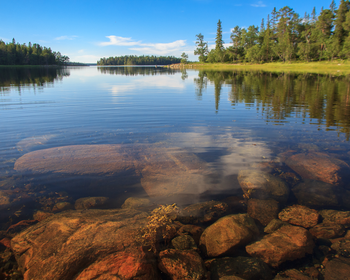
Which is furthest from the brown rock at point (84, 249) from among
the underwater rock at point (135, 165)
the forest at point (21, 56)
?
the forest at point (21, 56)

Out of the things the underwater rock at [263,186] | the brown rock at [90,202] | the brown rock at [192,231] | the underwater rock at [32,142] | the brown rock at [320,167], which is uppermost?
the underwater rock at [32,142]

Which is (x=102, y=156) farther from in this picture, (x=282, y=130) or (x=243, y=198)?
(x=282, y=130)

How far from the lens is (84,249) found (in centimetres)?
361

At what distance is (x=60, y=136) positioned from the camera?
999cm

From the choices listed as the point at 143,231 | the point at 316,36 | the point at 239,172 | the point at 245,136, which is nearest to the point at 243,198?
the point at 239,172

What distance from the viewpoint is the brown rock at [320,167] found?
6.32 meters

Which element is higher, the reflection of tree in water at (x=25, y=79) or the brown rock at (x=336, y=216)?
the reflection of tree in water at (x=25, y=79)

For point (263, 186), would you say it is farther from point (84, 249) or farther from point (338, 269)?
point (84, 249)

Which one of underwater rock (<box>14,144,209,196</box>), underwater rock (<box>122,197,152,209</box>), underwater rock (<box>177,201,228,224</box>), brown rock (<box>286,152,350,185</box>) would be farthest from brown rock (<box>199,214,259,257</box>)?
brown rock (<box>286,152,350,185</box>)

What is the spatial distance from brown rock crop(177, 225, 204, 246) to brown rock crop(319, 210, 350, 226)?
9.58ft

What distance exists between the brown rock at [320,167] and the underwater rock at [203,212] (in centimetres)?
326

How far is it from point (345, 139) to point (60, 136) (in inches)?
507

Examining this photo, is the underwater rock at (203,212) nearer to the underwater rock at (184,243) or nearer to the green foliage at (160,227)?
the green foliage at (160,227)

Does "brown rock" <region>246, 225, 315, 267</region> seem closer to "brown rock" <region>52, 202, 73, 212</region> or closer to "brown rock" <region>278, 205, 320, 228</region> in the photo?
"brown rock" <region>278, 205, 320, 228</region>
